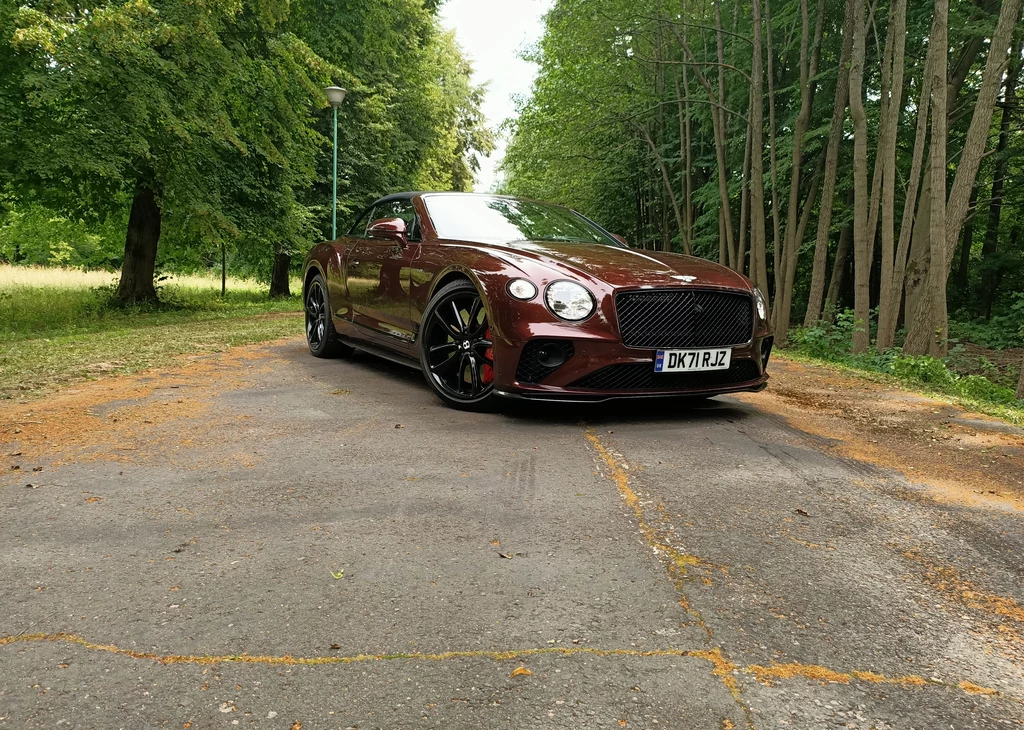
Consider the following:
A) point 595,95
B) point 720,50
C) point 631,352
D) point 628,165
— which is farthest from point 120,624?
point 628,165

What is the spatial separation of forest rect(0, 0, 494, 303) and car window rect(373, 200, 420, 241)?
18.7 feet

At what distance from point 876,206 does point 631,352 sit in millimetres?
10550

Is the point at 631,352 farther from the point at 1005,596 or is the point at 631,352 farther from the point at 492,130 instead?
the point at 492,130

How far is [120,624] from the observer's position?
2109 millimetres

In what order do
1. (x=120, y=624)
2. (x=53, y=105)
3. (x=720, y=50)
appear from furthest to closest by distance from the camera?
Result: 1. (x=720, y=50)
2. (x=53, y=105)
3. (x=120, y=624)

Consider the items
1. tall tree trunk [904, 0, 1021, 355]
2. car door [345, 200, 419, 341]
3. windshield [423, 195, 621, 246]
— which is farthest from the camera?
tall tree trunk [904, 0, 1021, 355]

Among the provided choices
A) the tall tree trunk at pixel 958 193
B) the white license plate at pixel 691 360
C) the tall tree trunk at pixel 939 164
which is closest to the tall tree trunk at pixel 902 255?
the tall tree trunk at pixel 958 193

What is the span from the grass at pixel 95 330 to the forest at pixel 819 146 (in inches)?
340

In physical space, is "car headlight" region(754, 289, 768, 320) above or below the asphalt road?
above

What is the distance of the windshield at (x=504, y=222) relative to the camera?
19.2 ft

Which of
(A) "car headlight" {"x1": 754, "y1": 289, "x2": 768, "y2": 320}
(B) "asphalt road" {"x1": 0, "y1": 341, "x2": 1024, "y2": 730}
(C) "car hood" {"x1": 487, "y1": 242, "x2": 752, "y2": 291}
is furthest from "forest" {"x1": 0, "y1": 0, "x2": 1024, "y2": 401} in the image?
(B) "asphalt road" {"x1": 0, "y1": 341, "x2": 1024, "y2": 730}

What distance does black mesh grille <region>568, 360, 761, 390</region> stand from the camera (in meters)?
4.62

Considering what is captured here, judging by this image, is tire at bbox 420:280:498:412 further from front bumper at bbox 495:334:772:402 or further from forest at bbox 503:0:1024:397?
forest at bbox 503:0:1024:397

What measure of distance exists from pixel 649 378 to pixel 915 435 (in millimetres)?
1618
